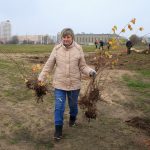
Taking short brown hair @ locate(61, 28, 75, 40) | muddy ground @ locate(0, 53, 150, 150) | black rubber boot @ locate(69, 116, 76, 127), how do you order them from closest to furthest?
muddy ground @ locate(0, 53, 150, 150)
short brown hair @ locate(61, 28, 75, 40)
black rubber boot @ locate(69, 116, 76, 127)

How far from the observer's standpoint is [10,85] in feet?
33.4

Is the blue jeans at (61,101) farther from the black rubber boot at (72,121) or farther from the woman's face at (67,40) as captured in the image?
the woman's face at (67,40)

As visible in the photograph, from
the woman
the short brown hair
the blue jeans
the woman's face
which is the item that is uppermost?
the short brown hair

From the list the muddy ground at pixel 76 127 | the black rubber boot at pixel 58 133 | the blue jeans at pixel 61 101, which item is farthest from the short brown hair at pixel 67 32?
the muddy ground at pixel 76 127

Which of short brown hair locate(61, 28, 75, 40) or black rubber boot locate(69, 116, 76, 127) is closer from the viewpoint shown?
short brown hair locate(61, 28, 75, 40)

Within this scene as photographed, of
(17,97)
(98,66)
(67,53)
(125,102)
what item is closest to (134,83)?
(125,102)

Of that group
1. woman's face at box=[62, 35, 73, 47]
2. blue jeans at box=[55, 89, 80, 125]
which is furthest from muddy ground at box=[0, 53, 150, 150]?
woman's face at box=[62, 35, 73, 47]

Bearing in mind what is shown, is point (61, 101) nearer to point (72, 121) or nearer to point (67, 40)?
point (72, 121)

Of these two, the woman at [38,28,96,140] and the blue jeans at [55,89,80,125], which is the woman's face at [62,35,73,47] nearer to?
the woman at [38,28,96,140]

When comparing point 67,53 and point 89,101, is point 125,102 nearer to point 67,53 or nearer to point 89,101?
point 89,101

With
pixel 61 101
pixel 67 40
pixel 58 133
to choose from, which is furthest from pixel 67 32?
pixel 58 133

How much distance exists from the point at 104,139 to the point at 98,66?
1361 millimetres

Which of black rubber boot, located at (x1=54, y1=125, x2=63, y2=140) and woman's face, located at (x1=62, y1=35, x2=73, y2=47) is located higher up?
woman's face, located at (x1=62, y1=35, x2=73, y2=47)

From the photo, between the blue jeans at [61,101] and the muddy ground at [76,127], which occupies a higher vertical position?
the blue jeans at [61,101]
